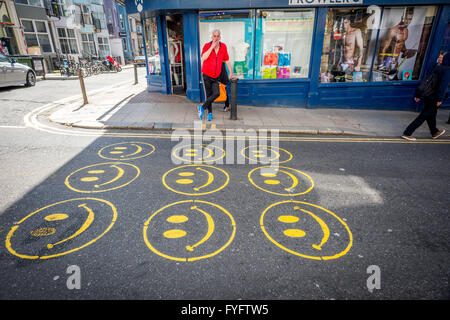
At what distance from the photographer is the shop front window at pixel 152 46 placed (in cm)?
1000

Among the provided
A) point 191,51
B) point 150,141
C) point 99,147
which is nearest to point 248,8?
point 191,51

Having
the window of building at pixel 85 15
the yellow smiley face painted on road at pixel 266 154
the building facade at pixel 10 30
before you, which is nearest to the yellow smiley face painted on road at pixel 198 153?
the yellow smiley face painted on road at pixel 266 154

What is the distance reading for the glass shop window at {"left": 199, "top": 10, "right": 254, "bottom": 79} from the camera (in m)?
8.16

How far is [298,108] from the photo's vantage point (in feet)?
28.7

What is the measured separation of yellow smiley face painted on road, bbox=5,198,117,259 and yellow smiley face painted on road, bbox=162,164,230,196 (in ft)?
3.01

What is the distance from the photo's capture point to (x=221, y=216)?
2996 mm

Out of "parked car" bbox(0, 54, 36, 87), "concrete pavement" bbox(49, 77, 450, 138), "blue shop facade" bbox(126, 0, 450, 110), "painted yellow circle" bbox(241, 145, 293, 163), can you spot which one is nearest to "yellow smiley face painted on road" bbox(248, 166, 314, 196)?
"painted yellow circle" bbox(241, 145, 293, 163)

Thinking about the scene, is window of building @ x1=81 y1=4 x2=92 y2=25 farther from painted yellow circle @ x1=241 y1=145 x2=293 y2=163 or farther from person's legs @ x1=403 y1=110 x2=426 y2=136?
person's legs @ x1=403 y1=110 x2=426 y2=136

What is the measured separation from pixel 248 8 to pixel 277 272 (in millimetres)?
8013

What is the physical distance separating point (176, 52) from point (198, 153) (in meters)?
6.84

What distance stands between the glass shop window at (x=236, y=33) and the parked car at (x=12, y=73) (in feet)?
29.5

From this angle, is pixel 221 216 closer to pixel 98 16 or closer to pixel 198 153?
pixel 198 153

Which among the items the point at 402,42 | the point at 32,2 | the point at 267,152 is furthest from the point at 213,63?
the point at 32,2

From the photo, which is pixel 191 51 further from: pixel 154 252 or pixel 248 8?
pixel 154 252
